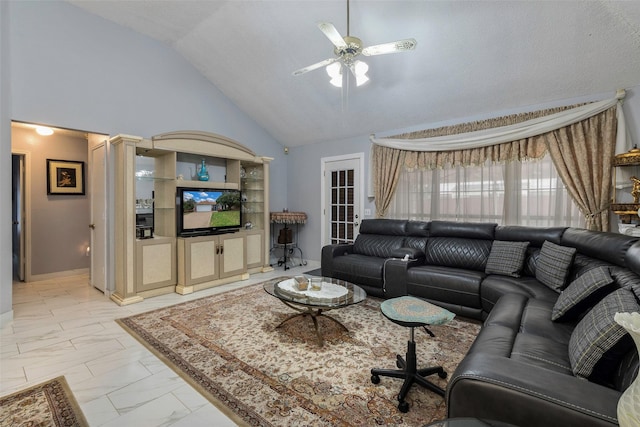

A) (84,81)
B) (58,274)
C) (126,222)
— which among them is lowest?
(58,274)

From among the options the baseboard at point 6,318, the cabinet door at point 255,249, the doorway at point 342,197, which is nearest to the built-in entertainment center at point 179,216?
A: the cabinet door at point 255,249

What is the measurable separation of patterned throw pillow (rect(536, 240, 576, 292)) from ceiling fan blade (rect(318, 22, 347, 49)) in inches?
105

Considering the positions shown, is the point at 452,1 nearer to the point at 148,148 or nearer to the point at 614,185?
the point at 614,185

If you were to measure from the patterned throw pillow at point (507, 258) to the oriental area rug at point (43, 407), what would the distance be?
11.7 ft

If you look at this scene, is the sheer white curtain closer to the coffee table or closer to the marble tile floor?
the coffee table

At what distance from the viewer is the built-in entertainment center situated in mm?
3627

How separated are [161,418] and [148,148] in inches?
128

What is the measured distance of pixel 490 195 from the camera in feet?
12.7

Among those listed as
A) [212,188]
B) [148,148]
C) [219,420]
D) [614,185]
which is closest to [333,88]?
[212,188]

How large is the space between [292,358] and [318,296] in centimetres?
54

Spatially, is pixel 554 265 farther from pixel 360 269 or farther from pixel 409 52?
pixel 409 52

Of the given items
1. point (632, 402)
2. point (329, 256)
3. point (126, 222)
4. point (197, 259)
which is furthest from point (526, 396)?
point (126, 222)

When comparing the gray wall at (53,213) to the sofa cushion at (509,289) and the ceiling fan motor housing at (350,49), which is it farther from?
the sofa cushion at (509,289)

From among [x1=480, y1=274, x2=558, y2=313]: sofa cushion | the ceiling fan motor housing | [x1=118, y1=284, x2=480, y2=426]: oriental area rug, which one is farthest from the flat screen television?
[x1=480, y1=274, x2=558, y2=313]: sofa cushion
